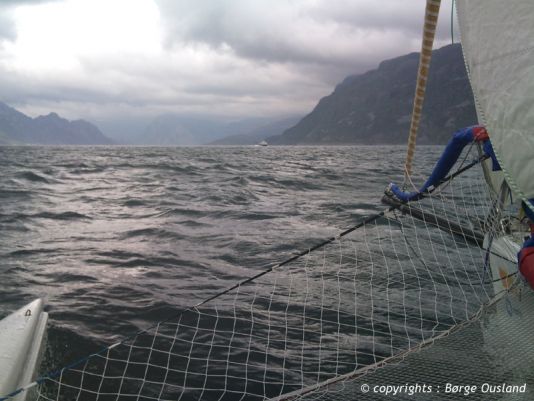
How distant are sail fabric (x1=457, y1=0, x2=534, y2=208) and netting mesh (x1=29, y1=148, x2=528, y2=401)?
1940mm

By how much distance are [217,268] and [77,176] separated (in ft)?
75.7

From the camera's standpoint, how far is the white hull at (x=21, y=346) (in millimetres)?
4298

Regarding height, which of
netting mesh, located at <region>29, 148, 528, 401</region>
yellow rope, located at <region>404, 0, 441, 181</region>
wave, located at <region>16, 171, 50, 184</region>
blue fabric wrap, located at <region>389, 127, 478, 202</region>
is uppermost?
yellow rope, located at <region>404, 0, 441, 181</region>

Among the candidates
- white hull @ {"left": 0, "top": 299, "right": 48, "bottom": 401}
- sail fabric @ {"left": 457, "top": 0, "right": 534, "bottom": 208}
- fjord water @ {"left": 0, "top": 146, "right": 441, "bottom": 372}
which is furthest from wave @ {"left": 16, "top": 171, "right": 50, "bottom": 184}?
sail fabric @ {"left": 457, "top": 0, "right": 534, "bottom": 208}

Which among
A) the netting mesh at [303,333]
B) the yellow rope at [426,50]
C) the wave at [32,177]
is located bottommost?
the netting mesh at [303,333]

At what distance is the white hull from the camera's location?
4.30 m

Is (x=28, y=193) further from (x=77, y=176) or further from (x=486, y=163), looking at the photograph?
(x=486, y=163)

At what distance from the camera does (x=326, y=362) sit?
531 cm

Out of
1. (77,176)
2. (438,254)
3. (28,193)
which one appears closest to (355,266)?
(438,254)

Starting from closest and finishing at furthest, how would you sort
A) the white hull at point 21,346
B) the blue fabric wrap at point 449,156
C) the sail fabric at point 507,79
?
the sail fabric at point 507,79
the white hull at point 21,346
the blue fabric wrap at point 449,156

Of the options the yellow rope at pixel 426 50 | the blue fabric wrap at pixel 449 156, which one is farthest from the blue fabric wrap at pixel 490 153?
the yellow rope at pixel 426 50

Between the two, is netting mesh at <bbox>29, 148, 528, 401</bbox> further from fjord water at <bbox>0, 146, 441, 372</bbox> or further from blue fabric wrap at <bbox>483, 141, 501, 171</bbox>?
blue fabric wrap at <bbox>483, 141, 501, 171</bbox>

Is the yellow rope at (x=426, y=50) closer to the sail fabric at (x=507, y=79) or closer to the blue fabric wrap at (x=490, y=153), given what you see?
the blue fabric wrap at (x=490, y=153)

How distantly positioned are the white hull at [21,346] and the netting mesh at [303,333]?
0.27 metres
